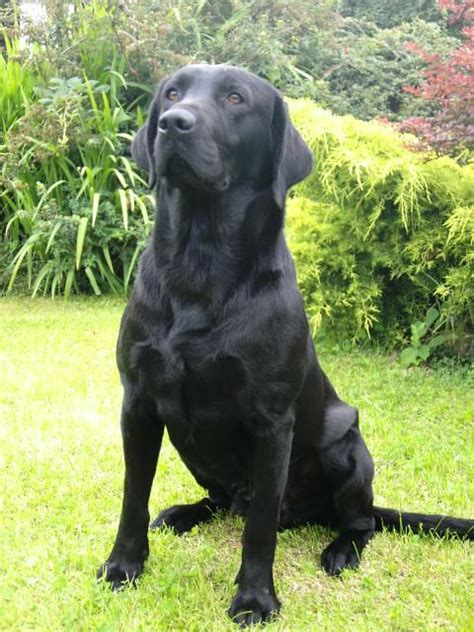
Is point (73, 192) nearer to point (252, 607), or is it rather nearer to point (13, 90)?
point (13, 90)

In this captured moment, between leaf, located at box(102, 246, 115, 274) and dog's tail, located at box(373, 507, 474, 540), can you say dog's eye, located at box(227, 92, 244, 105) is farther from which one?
leaf, located at box(102, 246, 115, 274)

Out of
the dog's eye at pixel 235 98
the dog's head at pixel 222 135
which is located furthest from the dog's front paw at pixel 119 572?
the dog's eye at pixel 235 98

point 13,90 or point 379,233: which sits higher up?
point 379,233

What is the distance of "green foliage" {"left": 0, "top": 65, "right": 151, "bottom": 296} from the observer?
267 inches

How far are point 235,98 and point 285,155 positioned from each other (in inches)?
8.6

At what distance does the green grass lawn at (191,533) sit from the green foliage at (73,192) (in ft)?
7.46

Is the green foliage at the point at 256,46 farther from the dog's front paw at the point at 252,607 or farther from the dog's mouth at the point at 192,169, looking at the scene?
the dog's front paw at the point at 252,607

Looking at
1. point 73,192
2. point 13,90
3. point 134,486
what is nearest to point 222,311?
point 134,486

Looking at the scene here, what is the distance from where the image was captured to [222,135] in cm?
209

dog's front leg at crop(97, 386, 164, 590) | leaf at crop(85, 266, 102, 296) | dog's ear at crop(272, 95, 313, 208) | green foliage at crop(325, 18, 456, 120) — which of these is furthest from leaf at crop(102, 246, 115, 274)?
dog's ear at crop(272, 95, 313, 208)

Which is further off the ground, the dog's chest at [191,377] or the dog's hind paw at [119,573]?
the dog's chest at [191,377]

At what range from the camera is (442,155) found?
4395mm

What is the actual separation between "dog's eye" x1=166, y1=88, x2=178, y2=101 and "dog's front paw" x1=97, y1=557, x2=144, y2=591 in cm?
146

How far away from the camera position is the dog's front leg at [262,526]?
2.20 meters
